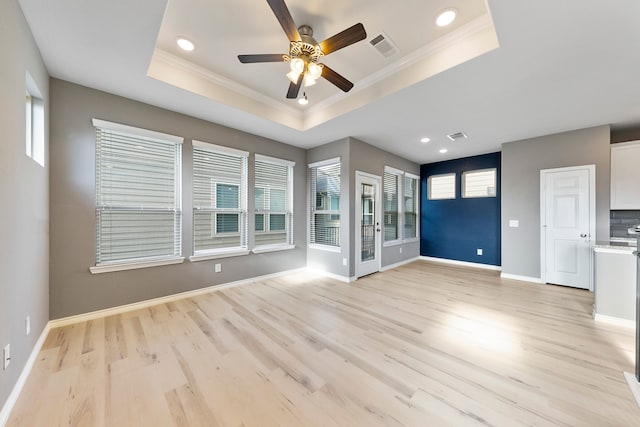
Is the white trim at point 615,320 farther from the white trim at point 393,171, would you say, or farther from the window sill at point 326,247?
the white trim at point 393,171

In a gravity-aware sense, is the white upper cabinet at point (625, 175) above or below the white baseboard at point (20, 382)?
above

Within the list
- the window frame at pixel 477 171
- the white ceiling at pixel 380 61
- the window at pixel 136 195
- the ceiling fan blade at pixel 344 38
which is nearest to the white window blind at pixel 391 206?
the window frame at pixel 477 171

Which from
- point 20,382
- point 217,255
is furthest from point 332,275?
point 20,382

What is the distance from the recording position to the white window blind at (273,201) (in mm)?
4383

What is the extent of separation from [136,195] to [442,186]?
6.72m

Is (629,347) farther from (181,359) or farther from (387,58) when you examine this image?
(181,359)

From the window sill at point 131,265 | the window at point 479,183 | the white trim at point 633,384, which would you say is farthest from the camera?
the window at point 479,183

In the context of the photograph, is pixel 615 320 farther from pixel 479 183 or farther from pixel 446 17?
pixel 446 17

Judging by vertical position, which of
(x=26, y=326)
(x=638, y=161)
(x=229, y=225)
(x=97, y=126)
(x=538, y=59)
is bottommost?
(x=26, y=326)

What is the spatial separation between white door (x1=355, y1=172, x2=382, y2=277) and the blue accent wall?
228 cm

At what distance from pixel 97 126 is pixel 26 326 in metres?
2.22

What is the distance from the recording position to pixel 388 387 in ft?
5.50

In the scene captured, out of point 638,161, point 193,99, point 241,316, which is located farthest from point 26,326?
point 638,161

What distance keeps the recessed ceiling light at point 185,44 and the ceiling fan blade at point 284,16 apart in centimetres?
128
